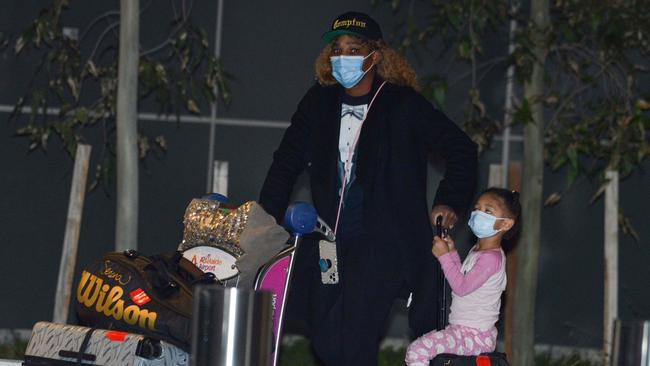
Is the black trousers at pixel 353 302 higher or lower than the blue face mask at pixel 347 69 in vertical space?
lower

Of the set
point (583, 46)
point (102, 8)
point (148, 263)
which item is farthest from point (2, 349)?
point (583, 46)

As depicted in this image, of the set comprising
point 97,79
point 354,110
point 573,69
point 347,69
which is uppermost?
point 573,69

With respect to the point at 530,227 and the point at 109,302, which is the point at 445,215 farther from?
the point at 530,227

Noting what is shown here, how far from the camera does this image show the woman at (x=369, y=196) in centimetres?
534

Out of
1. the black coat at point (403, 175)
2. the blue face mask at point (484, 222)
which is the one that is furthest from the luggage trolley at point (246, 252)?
the blue face mask at point (484, 222)

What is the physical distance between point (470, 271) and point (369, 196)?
20.6 inches

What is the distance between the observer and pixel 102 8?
8.93 m

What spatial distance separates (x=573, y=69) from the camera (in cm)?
828

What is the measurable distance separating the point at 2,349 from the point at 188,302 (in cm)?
390

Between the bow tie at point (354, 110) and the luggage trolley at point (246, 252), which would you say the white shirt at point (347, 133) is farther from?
the luggage trolley at point (246, 252)

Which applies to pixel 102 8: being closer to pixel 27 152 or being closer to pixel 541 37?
pixel 27 152

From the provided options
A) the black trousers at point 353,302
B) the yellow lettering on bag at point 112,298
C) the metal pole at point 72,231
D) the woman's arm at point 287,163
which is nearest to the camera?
the yellow lettering on bag at point 112,298

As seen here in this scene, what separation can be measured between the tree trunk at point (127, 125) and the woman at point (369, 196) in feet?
8.32

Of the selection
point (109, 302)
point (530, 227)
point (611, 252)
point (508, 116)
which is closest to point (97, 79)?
point (508, 116)
